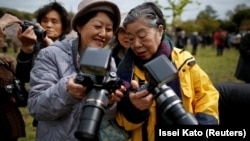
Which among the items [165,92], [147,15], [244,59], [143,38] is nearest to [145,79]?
[143,38]

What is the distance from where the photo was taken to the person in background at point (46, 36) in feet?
8.73

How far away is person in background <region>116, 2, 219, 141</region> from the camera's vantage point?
1.96 m

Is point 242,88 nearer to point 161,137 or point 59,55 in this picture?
point 161,137

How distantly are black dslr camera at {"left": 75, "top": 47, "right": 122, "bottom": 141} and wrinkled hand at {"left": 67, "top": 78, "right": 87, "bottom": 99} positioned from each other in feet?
0.06

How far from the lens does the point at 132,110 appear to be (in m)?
1.79

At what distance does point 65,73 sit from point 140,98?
52 cm

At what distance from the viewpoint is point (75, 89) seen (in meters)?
1.47

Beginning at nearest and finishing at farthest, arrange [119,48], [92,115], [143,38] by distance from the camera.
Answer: [92,115], [143,38], [119,48]

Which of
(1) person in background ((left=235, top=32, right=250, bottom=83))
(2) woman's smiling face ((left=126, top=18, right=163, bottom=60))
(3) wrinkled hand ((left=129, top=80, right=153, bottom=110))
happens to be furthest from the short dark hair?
(1) person in background ((left=235, top=32, right=250, bottom=83))

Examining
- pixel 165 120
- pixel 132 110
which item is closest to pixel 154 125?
pixel 165 120

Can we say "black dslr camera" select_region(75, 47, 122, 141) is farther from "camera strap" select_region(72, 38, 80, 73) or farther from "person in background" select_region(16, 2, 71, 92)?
"person in background" select_region(16, 2, 71, 92)

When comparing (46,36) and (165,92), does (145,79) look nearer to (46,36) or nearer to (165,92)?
(165,92)

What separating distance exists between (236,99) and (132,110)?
56.0 inches

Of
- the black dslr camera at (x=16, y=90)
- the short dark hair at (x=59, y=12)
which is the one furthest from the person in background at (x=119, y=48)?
the black dslr camera at (x=16, y=90)
